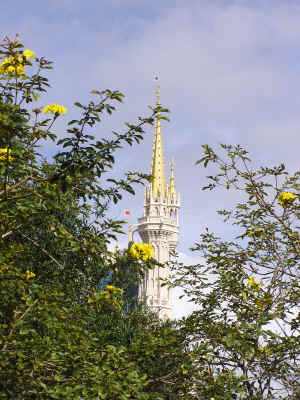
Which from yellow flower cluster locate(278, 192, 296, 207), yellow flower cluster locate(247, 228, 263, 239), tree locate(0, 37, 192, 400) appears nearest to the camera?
tree locate(0, 37, 192, 400)

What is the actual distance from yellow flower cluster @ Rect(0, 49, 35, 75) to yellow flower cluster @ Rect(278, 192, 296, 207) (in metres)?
3.97

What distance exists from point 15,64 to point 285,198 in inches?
162

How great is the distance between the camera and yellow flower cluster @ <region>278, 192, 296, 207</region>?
826cm

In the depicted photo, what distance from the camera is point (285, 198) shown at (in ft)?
27.2

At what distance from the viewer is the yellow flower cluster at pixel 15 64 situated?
20.0 ft

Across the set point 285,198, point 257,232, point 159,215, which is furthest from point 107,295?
point 159,215

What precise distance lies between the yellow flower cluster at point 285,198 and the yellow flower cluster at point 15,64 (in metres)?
3.97

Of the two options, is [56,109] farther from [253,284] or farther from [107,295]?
[253,284]

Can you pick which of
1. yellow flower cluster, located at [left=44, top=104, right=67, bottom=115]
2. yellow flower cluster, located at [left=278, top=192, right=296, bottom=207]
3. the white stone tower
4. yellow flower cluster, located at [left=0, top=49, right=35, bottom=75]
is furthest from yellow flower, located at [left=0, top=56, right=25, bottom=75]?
the white stone tower

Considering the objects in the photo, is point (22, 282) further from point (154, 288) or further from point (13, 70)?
point (154, 288)

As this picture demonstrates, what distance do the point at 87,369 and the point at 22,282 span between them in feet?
3.62

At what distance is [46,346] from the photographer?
595 centimetres

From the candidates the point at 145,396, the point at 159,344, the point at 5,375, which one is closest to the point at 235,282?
the point at 159,344

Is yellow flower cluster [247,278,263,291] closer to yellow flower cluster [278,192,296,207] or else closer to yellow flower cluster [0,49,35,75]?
yellow flower cluster [278,192,296,207]
